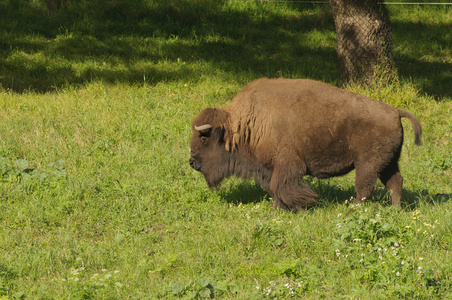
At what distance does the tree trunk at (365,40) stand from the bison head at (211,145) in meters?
4.48

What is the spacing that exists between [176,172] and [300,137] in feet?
6.82

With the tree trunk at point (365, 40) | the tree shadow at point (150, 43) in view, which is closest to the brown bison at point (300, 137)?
the tree trunk at point (365, 40)

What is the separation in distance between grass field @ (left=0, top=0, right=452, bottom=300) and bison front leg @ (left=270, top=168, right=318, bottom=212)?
20 cm

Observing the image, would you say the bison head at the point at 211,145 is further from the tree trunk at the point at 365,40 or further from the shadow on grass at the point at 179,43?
the shadow on grass at the point at 179,43

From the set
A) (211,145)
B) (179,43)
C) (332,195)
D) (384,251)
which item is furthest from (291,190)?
(179,43)

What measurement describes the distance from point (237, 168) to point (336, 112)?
1335 millimetres

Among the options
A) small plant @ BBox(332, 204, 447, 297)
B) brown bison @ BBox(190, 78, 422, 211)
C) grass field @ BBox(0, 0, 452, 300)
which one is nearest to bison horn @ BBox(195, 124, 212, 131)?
brown bison @ BBox(190, 78, 422, 211)

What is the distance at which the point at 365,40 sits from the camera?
9.95 metres

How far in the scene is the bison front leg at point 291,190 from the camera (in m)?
5.98

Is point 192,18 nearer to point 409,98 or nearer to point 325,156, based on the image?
point 409,98

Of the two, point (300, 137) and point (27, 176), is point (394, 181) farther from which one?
point (27, 176)

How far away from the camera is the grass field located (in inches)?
182

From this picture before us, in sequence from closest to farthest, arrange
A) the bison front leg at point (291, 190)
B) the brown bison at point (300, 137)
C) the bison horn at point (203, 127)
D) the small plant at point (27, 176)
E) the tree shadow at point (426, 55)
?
the brown bison at point (300, 137) < the bison front leg at point (291, 190) < the bison horn at point (203, 127) < the small plant at point (27, 176) < the tree shadow at point (426, 55)

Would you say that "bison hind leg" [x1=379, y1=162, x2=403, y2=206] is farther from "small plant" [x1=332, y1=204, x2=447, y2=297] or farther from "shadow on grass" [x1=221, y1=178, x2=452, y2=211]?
"small plant" [x1=332, y1=204, x2=447, y2=297]
